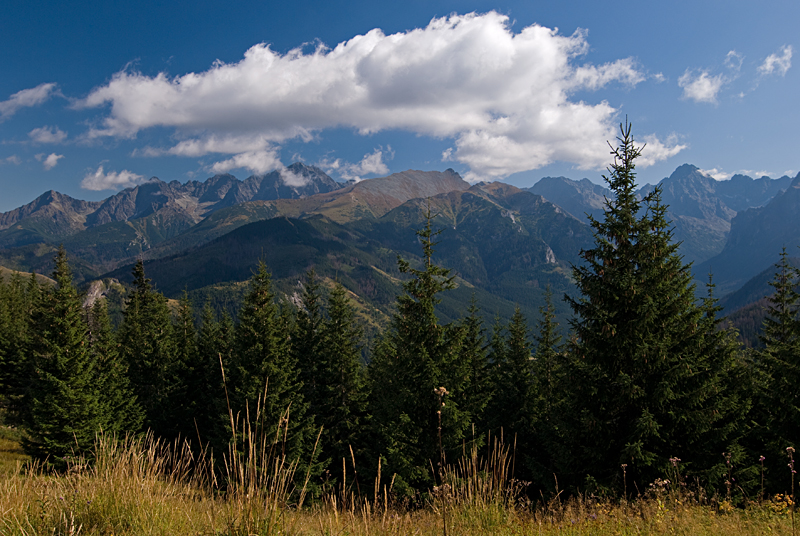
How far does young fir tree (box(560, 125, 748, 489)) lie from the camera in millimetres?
12258

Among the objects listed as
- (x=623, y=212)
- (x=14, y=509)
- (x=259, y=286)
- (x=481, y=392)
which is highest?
(x=623, y=212)

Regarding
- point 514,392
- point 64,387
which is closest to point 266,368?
point 64,387

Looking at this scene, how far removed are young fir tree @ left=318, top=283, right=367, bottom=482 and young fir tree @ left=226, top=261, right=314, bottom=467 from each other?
1.87 m

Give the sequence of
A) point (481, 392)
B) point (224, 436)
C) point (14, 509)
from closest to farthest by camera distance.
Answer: point (14, 509)
point (224, 436)
point (481, 392)

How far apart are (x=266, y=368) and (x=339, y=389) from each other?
5918 mm

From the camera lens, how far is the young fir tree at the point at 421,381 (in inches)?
678

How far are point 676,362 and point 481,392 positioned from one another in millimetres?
15308

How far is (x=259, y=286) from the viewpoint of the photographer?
2470cm

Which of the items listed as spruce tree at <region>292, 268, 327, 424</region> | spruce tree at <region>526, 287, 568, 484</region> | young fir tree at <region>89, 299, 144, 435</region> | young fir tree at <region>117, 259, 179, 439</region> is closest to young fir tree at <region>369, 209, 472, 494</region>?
spruce tree at <region>526, 287, 568, 484</region>

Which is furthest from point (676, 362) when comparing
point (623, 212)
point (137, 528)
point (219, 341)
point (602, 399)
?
point (219, 341)

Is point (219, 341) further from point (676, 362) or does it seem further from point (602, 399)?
point (676, 362)

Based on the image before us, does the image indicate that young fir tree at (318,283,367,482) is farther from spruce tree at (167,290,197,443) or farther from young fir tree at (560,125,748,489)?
young fir tree at (560,125,748,489)

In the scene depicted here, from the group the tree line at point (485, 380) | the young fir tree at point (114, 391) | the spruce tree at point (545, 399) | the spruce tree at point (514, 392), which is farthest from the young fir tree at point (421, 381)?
the young fir tree at point (114, 391)

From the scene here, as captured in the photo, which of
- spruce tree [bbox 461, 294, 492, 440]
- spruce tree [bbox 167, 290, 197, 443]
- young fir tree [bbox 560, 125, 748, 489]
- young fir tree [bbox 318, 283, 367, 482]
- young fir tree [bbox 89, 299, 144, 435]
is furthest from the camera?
spruce tree [bbox 167, 290, 197, 443]
